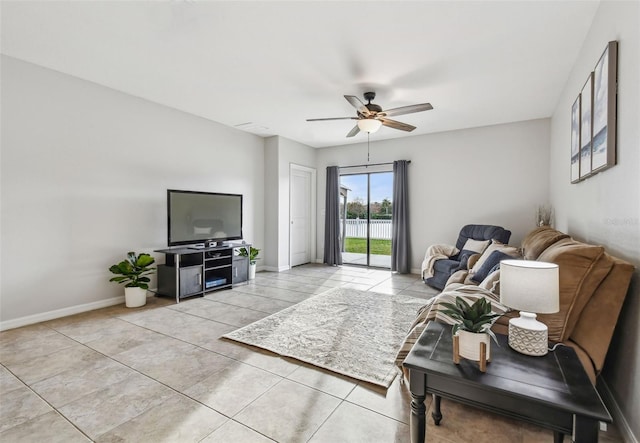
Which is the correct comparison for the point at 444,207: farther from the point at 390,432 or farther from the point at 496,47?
the point at 390,432

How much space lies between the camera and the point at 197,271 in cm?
430

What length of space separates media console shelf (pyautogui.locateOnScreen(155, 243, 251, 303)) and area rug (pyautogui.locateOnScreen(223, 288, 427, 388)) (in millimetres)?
1463

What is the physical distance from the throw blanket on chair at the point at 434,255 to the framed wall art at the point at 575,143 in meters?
2.20

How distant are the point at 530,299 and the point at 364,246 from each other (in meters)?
5.46

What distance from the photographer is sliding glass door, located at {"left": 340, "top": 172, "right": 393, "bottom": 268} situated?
21.4 ft

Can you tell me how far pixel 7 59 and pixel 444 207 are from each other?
629 centimetres

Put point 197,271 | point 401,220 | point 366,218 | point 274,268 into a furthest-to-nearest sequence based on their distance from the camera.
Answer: point 366,218 → point 274,268 → point 401,220 → point 197,271

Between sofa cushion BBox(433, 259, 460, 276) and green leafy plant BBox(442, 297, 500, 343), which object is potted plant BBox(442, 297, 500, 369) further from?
sofa cushion BBox(433, 259, 460, 276)

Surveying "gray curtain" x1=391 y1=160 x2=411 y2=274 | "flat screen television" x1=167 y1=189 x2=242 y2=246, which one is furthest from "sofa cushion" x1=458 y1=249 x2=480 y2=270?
"flat screen television" x1=167 y1=189 x2=242 y2=246

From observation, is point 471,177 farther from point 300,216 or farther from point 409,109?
point 300,216

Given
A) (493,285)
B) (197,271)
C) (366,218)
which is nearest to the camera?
(493,285)

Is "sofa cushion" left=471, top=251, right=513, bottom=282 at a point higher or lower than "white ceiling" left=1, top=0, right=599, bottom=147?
lower

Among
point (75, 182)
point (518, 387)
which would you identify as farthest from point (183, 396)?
point (75, 182)

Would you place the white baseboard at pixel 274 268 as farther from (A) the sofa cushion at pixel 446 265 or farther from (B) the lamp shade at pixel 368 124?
(B) the lamp shade at pixel 368 124
